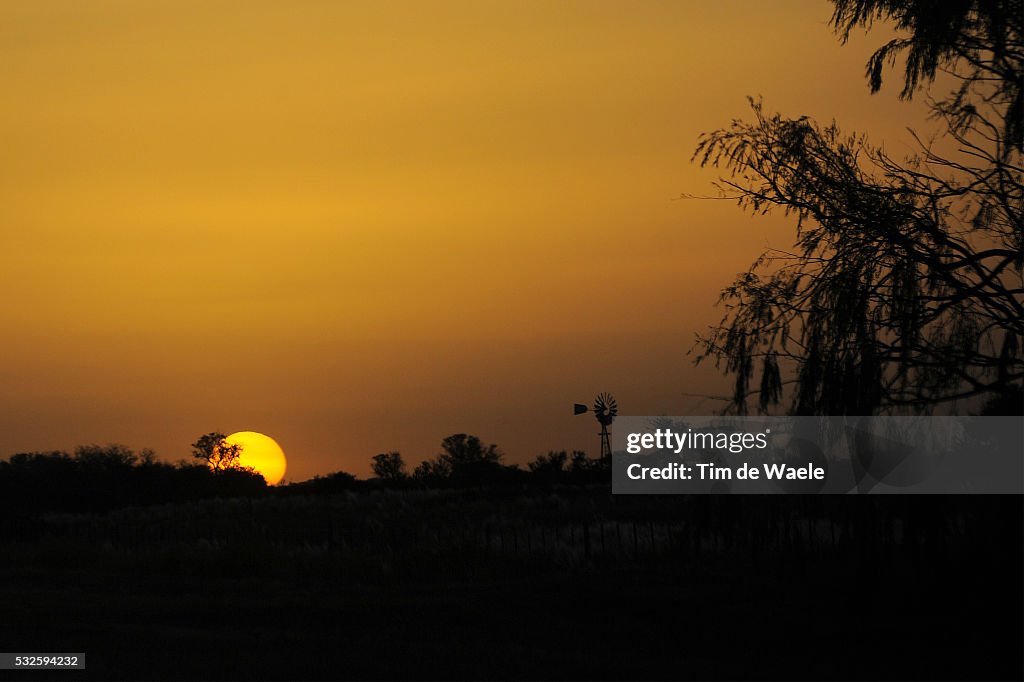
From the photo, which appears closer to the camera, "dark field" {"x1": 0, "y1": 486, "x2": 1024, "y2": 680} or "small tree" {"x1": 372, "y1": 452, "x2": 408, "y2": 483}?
"dark field" {"x1": 0, "y1": 486, "x2": 1024, "y2": 680}

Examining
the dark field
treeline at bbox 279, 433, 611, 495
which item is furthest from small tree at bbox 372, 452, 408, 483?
the dark field

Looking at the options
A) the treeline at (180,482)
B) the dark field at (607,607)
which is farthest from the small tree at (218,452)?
the dark field at (607,607)

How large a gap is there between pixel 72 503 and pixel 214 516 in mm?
17799

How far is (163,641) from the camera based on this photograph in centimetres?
1464

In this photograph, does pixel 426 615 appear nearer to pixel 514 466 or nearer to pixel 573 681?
pixel 573 681

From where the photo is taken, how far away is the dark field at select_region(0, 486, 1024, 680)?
11594 millimetres

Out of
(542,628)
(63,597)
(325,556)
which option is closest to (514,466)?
(325,556)

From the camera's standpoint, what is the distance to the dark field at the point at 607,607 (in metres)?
11.6

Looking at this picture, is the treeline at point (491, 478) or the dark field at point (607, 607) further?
the treeline at point (491, 478)

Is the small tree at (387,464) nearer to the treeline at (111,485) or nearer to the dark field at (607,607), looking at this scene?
the treeline at (111,485)

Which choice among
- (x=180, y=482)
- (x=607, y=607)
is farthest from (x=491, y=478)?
(x=607, y=607)

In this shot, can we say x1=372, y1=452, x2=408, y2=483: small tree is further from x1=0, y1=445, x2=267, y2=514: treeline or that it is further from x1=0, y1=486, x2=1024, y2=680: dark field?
x1=0, y1=486, x2=1024, y2=680: dark field

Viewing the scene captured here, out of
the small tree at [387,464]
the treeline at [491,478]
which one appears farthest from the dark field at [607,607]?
the small tree at [387,464]

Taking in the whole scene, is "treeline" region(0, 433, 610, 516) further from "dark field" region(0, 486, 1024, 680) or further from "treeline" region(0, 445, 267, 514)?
"dark field" region(0, 486, 1024, 680)
